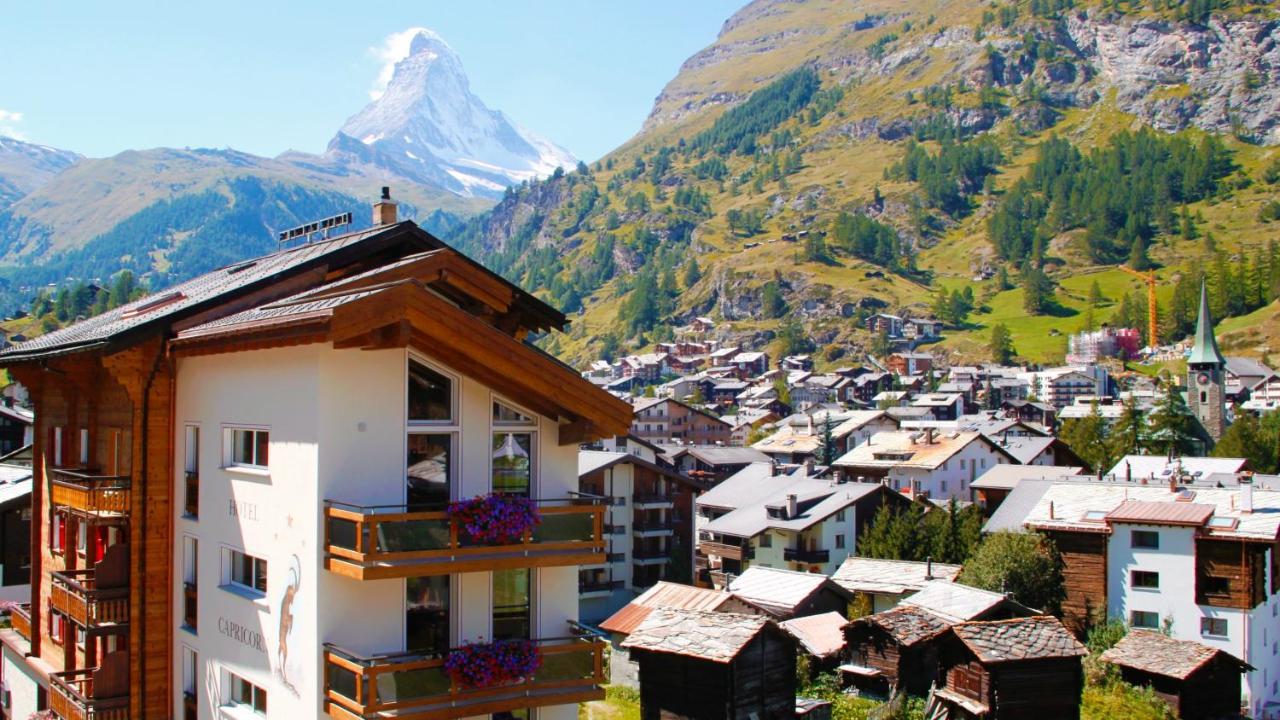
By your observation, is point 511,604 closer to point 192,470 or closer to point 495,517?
point 495,517

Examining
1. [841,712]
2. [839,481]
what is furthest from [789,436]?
[841,712]

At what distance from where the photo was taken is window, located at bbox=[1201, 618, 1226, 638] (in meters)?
44.7

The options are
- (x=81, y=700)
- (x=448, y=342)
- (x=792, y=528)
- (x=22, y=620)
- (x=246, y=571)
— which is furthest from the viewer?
(x=792, y=528)

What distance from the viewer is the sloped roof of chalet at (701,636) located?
30438 millimetres

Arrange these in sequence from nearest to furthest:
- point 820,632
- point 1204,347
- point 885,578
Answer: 1. point 820,632
2. point 885,578
3. point 1204,347

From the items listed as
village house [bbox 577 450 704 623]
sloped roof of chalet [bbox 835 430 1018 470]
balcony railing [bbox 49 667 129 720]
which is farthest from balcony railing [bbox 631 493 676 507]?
balcony railing [bbox 49 667 129 720]

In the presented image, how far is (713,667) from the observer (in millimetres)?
30766

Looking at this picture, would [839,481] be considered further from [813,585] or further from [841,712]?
[841,712]

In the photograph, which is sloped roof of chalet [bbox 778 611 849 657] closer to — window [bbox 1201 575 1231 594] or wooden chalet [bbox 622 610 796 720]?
wooden chalet [bbox 622 610 796 720]

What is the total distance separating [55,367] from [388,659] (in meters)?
10.0

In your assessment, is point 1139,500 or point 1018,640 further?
point 1139,500

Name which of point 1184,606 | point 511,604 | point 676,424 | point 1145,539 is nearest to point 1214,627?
point 1184,606

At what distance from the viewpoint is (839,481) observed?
7319 cm

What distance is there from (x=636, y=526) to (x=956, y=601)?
73.3 ft
